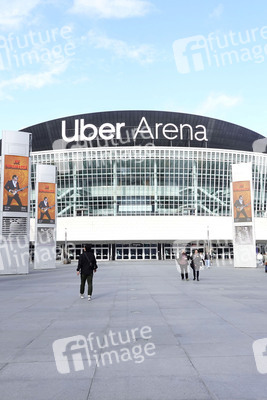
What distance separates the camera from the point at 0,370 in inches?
249

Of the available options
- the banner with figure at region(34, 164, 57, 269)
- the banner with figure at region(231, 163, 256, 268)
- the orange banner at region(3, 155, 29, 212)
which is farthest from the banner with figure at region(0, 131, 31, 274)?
the banner with figure at region(231, 163, 256, 268)

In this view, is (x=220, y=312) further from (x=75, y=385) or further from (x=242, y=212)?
(x=242, y=212)

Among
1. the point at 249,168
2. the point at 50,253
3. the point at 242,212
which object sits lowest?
the point at 50,253

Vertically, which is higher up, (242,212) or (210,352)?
(242,212)

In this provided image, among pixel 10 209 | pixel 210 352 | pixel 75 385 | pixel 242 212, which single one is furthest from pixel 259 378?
pixel 242 212

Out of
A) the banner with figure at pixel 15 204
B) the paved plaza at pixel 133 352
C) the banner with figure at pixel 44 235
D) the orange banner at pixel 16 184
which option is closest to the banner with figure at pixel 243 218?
the banner with figure at pixel 44 235

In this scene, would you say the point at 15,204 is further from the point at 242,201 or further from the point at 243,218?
the point at 242,201

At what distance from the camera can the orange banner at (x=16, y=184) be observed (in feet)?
120

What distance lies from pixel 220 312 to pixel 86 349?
5.92 metres

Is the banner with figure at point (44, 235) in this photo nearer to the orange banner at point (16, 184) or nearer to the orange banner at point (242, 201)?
the orange banner at point (16, 184)

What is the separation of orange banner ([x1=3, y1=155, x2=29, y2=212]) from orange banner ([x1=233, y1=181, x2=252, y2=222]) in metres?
24.3

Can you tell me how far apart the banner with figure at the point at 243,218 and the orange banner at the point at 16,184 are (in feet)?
79.5

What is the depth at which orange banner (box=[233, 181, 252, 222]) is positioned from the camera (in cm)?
→ 4734

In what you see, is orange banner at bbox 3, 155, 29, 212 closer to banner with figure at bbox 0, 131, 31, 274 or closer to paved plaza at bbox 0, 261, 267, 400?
banner with figure at bbox 0, 131, 31, 274
